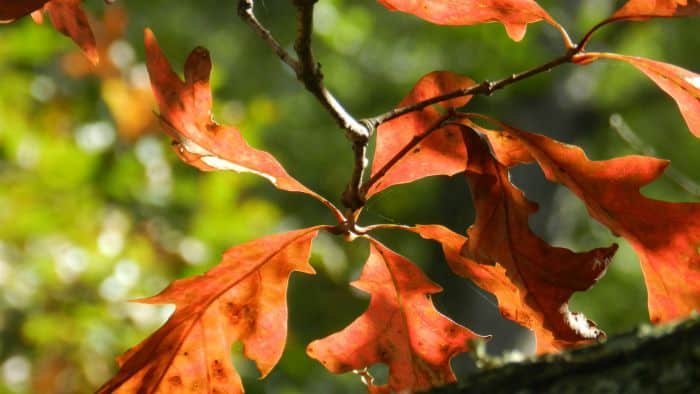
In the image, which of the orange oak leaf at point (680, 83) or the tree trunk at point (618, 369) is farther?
the orange oak leaf at point (680, 83)

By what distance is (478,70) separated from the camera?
4258 mm

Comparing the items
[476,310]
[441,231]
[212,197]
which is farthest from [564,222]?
[441,231]

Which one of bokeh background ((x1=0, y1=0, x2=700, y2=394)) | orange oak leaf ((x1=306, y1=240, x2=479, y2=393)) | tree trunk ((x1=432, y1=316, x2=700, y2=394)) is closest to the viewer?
tree trunk ((x1=432, y1=316, x2=700, y2=394))

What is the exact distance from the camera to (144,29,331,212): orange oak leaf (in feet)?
2.92

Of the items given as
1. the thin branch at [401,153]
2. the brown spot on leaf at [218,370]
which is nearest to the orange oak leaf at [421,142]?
the thin branch at [401,153]

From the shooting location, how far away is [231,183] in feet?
8.95

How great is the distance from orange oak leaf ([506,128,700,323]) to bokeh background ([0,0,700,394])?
0.54m

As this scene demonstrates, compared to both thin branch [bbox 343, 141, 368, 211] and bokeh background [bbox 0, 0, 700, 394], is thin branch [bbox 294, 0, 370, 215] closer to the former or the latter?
thin branch [bbox 343, 141, 368, 211]

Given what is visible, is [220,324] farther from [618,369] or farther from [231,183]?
[231,183]

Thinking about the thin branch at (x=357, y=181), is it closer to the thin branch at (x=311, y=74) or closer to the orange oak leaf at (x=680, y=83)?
the thin branch at (x=311, y=74)

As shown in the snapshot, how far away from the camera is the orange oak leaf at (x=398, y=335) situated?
97cm

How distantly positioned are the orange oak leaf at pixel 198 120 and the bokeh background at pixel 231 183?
318mm

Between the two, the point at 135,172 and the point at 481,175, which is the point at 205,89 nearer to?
the point at 481,175

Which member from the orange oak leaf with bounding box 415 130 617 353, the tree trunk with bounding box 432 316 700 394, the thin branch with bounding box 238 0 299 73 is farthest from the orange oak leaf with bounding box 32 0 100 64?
the tree trunk with bounding box 432 316 700 394
